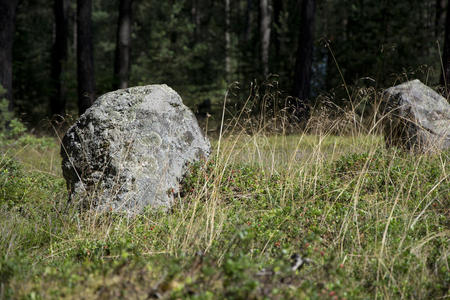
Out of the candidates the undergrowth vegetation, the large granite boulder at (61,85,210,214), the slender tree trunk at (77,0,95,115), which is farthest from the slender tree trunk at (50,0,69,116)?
the large granite boulder at (61,85,210,214)

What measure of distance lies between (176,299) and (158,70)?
12.3 m

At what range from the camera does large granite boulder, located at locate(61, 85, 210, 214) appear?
390 cm

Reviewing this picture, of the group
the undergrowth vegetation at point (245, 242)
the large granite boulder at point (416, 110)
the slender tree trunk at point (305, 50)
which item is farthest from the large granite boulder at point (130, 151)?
the slender tree trunk at point (305, 50)

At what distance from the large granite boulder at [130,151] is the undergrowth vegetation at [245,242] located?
183 mm

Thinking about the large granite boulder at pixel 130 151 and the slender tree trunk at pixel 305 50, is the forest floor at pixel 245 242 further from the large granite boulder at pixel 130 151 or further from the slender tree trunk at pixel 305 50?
the slender tree trunk at pixel 305 50

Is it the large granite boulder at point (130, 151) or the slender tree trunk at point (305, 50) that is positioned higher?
the slender tree trunk at point (305, 50)

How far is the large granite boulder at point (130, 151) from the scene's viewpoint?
3.90 meters

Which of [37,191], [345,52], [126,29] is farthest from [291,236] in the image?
[345,52]

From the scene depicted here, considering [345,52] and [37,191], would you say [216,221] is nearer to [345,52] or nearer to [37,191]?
[37,191]

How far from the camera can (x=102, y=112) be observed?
13.7 feet

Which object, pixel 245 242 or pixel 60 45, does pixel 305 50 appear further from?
pixel 245 242

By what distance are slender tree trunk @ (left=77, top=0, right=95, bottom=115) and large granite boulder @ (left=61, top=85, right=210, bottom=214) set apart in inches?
260

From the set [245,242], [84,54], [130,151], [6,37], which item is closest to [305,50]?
Answer: [84,54]

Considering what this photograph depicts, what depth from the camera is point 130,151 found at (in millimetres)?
4023
